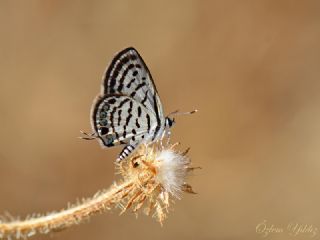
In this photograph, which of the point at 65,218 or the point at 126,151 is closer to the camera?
the point at 65,218

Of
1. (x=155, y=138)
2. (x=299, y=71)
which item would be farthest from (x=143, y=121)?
(x=299, y=71)

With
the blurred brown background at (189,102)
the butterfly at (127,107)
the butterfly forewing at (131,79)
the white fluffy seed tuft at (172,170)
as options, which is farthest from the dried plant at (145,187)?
the blurred brown background at (189,102)

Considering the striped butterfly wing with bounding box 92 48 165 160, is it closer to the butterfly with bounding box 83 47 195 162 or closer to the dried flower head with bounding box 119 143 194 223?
the butterfly with bounding box 83 47 195 162

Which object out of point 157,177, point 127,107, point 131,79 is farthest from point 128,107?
point 157,177

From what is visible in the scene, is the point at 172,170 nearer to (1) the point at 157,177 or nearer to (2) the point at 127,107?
(1) the point at 157,177

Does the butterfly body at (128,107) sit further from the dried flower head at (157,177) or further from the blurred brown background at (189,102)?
the blurred brown background at (189,102)
